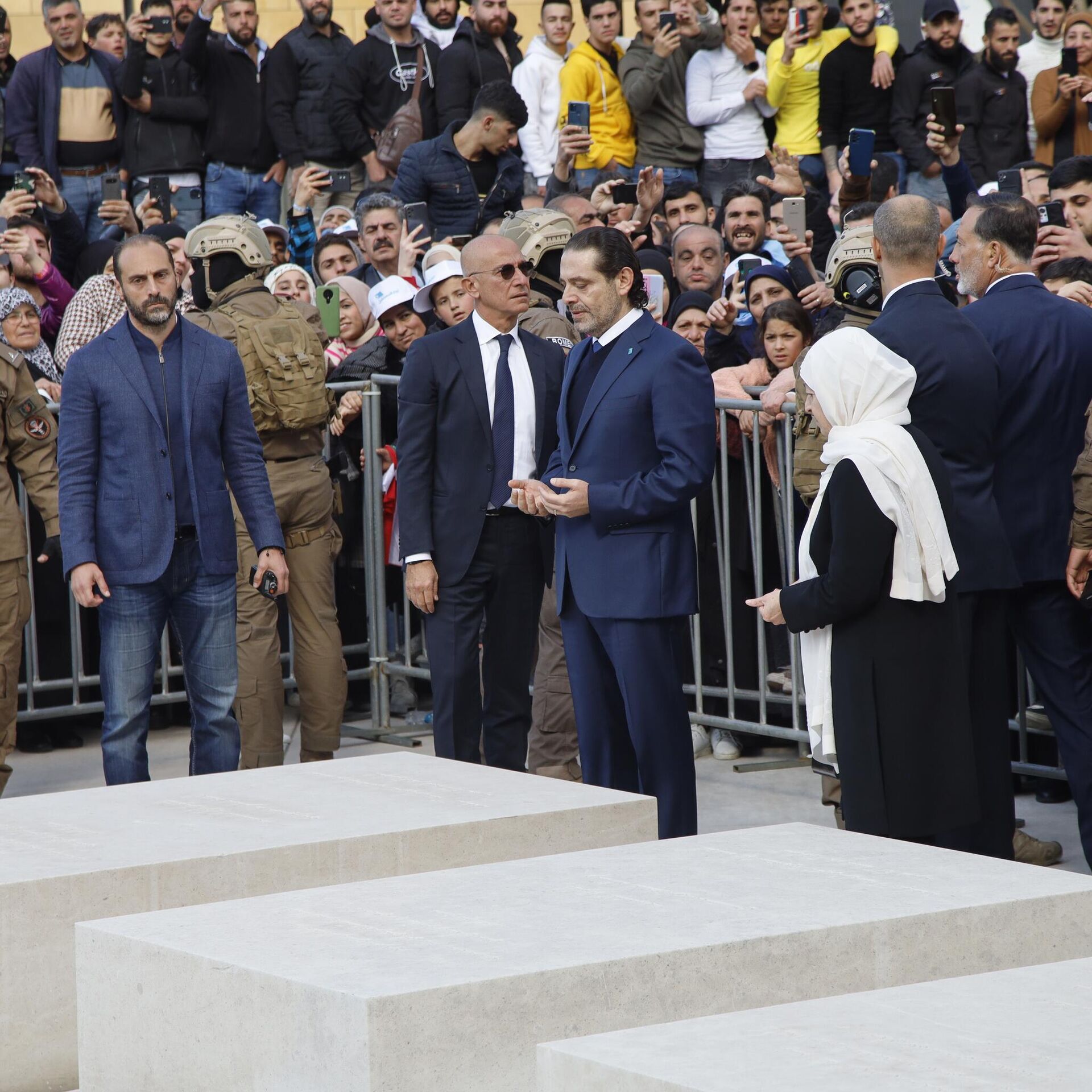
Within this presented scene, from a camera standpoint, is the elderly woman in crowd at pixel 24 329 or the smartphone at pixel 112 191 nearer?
the elderly woman in crowd at pixel 24 329

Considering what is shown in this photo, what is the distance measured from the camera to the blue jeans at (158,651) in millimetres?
6156

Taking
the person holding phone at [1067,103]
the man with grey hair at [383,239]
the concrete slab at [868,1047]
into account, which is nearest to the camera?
the concrete slab at [868,1047]

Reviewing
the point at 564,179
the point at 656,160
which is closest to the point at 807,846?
the point at 564,179

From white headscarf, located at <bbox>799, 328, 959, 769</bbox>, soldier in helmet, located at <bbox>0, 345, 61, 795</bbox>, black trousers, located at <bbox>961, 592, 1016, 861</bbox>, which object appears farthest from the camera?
soldier in helmet, located at <bbox>0, 345, 61, 795</bbox>

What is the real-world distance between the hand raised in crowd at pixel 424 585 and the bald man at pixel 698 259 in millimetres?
2805

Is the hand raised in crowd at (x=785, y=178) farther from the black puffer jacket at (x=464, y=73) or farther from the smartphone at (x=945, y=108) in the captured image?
the black puffer jacket at (x=464, y=73)

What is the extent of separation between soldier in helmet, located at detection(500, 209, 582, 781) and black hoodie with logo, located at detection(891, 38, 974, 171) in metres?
4.62

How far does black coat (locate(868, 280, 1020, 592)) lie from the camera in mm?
5176

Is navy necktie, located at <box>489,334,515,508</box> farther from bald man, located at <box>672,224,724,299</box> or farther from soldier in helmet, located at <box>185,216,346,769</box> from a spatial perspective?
bald man, located at <box>672,224,724,299</box>

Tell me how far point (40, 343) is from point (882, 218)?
4.71m

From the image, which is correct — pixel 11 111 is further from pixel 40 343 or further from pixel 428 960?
pixel 428 960

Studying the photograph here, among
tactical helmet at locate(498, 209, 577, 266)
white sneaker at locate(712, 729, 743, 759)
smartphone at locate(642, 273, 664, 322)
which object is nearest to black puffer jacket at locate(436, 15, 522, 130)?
smartphone at locate(642, 273, 664, 322)

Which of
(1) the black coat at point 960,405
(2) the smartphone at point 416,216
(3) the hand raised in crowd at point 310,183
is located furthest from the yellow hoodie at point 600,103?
(1) the black coat at point 960,405

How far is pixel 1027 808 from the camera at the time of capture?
6781 millimetres
